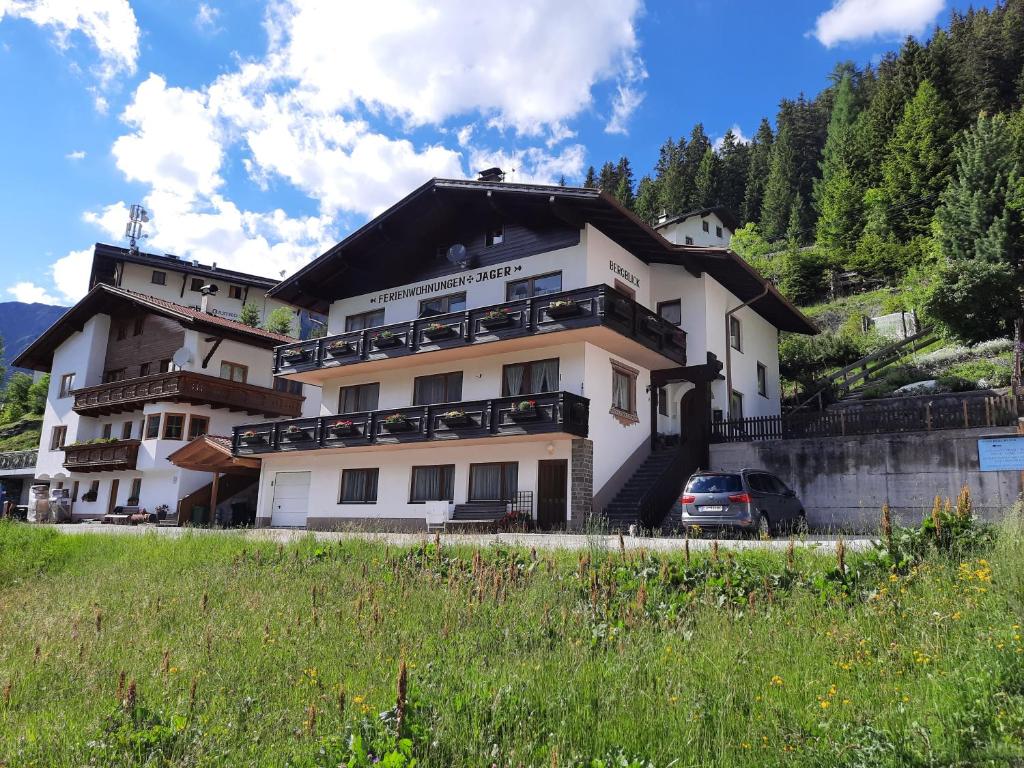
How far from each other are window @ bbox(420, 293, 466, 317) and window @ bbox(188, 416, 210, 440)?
14716 millimetres

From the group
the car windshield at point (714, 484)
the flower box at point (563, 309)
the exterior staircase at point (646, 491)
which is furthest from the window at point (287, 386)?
the car windshield at point (714, 484)

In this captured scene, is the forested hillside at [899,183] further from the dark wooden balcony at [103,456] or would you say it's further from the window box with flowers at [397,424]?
the dark wooden balcony at [103,456]

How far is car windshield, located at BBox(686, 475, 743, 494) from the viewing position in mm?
17141

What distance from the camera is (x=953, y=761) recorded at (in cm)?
443

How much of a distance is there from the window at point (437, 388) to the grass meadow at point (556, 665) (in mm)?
15423

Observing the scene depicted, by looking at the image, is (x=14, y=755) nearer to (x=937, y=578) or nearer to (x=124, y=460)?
(x=937, y=578)

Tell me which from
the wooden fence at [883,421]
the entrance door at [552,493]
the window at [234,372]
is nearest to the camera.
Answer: the wooden fence at [883,421]

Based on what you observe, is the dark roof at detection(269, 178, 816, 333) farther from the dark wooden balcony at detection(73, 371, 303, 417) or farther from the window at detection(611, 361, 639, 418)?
the dark wooden balcony at detection(73, 371, 303, 417)

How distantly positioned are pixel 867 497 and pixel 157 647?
19.4m

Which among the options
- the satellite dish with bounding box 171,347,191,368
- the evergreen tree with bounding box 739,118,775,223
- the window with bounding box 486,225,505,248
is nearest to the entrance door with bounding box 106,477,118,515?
the satellite dish with bounding box 171,347,191,368

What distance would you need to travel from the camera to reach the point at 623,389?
25.0m

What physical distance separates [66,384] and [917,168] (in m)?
60.8

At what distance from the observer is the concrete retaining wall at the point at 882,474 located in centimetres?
1975

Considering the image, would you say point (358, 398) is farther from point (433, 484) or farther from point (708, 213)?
point (708, 213)
